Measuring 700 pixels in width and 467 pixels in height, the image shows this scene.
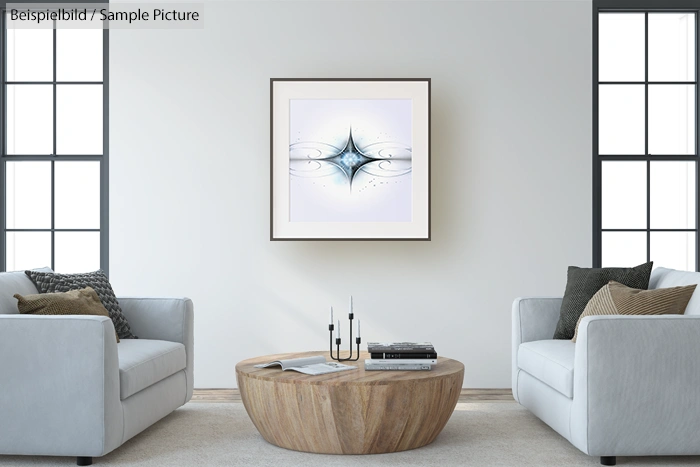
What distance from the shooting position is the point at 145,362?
3.47 metres

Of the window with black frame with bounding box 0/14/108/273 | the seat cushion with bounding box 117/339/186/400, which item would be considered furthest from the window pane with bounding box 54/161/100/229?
the seat cushion with bounding box 117/339/186/400

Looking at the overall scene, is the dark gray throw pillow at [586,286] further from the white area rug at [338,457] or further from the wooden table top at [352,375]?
the wooden table top at [352,375]

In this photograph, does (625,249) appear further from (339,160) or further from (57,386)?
(57,386)

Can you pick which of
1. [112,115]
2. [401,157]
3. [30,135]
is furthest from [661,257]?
[30,135]

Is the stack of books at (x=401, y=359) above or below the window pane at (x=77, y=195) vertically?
below

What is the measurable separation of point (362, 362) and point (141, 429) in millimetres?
1139

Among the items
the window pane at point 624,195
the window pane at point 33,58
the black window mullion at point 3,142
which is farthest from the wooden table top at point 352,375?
the window pane at point 33,58

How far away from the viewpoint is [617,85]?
5.20 metres

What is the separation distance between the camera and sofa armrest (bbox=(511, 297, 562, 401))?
4.15 m

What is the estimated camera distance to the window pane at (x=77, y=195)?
521 centimetres

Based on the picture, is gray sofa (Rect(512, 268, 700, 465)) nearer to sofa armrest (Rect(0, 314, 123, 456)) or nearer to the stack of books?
the stack of books

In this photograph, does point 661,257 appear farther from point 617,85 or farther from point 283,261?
point 283,261

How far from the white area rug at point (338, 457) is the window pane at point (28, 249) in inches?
75.9

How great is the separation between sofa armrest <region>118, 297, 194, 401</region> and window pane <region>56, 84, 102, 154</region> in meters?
1.61
